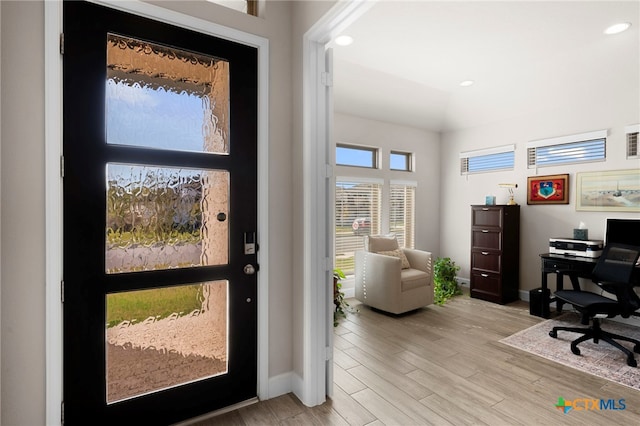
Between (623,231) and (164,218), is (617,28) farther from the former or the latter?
(164,218)

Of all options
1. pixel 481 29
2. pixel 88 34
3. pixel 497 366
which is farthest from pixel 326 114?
pixel 497 366

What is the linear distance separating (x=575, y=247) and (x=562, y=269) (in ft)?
1.03

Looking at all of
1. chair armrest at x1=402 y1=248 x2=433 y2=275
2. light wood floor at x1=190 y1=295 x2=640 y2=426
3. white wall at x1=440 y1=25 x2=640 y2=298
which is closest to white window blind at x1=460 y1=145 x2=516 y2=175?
white wall at x1=440 y1=25 x2=640 y2=298

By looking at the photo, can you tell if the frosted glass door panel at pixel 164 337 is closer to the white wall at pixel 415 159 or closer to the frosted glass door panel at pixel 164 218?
the frosted glass door panel at pixel 164 218

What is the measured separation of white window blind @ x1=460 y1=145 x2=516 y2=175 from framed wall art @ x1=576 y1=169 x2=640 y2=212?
3.08ft

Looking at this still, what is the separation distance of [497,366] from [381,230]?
2715 millimetres

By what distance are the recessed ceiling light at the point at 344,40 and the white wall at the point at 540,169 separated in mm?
2584

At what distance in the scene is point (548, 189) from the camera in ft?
14.4

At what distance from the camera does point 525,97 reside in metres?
4.42

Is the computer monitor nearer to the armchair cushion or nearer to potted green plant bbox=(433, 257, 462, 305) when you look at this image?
potted green plant bbox=(433, 257, 462, 305)

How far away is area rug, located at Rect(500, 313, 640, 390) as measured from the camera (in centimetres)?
259

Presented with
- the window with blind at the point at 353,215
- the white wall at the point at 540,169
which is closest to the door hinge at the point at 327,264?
the window with blind at the point at 353,215

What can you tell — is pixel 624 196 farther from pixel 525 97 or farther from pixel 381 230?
pixel 381 230

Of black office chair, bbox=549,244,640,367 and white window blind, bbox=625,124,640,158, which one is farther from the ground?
white window blind, bbox=625,124,640,158
